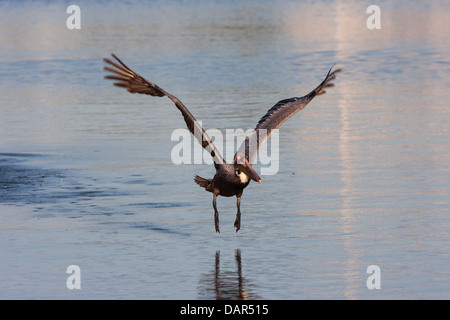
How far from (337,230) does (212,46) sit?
21878 mm

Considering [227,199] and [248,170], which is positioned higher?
[248,170]

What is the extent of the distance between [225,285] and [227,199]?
3863 millimetres

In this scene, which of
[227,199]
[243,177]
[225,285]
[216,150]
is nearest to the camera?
[225,285]

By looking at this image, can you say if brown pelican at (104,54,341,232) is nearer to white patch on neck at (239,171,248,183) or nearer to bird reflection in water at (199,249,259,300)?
white patch on neck at (239,171,248,183)

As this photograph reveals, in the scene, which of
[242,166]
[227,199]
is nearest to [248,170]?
[242,166]

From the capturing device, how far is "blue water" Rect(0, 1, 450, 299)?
970cm

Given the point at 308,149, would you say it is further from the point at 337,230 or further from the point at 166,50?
the point at 166,50

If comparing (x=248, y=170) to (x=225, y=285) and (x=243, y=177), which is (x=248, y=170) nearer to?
(x=243, y=177)

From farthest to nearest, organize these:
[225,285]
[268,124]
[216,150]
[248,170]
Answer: [268,124], [216,150], [248,170], [225,285]

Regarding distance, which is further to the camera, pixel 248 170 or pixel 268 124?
pixel 268 124

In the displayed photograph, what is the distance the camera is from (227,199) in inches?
523

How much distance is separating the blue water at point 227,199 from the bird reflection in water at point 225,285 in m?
0.02

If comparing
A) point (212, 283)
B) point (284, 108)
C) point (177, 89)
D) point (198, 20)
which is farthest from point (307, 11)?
point (212, 283)

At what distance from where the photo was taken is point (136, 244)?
10.9 meters
